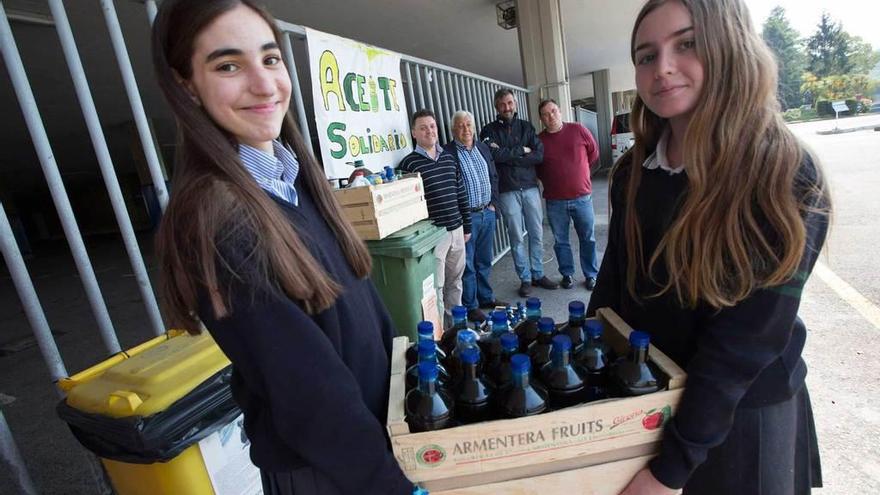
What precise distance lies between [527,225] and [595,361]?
13.2 ft

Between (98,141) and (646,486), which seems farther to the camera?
(98,141)

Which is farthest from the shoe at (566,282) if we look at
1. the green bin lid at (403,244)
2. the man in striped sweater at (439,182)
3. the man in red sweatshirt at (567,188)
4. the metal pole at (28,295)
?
the metal pole at (28,295)

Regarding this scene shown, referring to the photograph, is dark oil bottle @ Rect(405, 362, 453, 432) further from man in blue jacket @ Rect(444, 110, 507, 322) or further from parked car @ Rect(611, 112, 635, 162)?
parked car @ Rect(611, 112, 635, 162)

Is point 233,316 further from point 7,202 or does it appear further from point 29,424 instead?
point 7,202

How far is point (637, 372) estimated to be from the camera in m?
1.07

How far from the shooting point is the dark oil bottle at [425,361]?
42.6 inches

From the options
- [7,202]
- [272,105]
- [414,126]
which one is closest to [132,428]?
[272,105]

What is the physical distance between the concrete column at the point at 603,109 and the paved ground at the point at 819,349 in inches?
397

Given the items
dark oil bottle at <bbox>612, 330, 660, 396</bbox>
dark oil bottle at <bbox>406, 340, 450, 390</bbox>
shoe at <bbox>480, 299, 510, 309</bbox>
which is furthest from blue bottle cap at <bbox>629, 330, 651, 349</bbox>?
shoe at <bbox>480, 299, 510, 309</bbox>

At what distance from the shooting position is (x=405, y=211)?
2.98 m

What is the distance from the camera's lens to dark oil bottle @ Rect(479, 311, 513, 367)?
4.23 feet

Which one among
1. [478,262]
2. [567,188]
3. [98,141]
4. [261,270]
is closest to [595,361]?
[261,270]

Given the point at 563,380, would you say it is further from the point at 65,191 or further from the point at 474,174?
the point at 474,174

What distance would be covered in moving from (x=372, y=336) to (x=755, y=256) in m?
0.91
